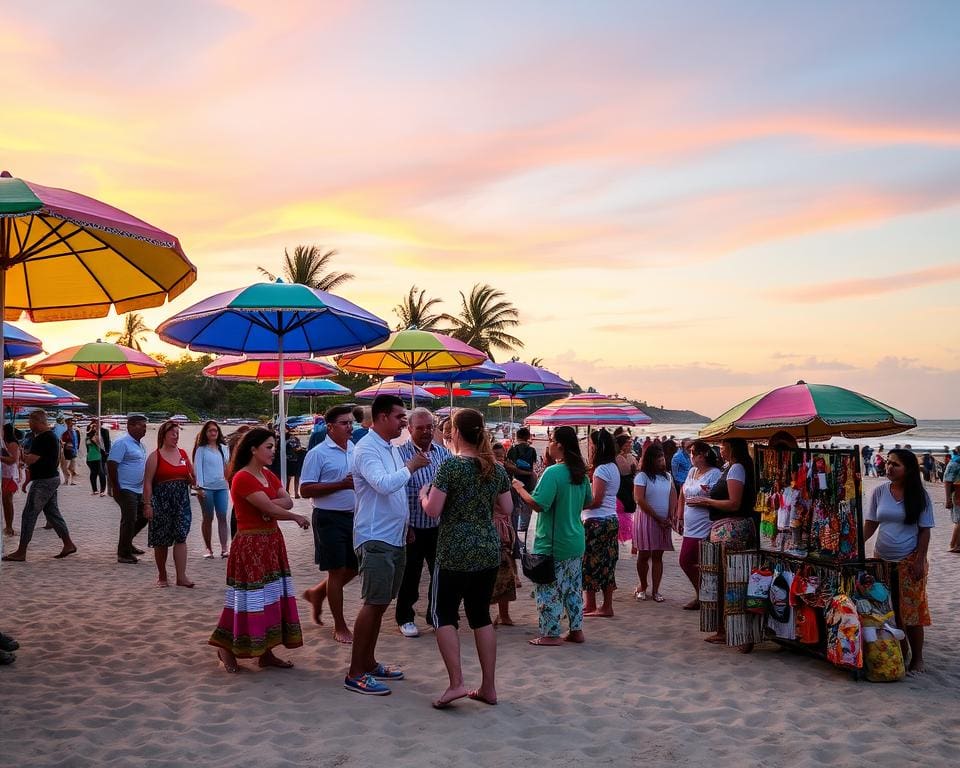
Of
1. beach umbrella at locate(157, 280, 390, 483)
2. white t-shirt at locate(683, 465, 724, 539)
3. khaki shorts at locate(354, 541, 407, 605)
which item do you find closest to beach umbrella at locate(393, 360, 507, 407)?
beach umbrella at locate(157, 280, 390, 483)

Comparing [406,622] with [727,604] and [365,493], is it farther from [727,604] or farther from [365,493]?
[727,604]

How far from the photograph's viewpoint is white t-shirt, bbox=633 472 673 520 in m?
8.08

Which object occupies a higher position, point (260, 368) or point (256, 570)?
point (260, 368)

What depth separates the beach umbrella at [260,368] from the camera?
44.1ft

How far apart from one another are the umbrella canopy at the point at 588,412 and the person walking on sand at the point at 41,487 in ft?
23.6

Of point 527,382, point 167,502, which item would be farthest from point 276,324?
point 527,382

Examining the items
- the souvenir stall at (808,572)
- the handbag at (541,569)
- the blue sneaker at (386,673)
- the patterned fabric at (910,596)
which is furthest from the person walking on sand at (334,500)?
the patterned fabric at (910,596)

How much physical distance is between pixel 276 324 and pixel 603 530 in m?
4.52

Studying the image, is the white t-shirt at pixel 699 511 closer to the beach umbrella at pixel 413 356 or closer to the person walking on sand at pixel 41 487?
the beach umbrella at pixel 413 356

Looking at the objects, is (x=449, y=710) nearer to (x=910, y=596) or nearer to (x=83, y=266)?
(x=910, y=596)

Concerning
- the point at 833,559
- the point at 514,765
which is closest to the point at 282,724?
the point at 514,765

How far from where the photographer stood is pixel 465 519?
474 centimetres

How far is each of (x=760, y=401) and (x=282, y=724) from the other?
4.29 m

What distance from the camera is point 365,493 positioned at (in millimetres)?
5039
